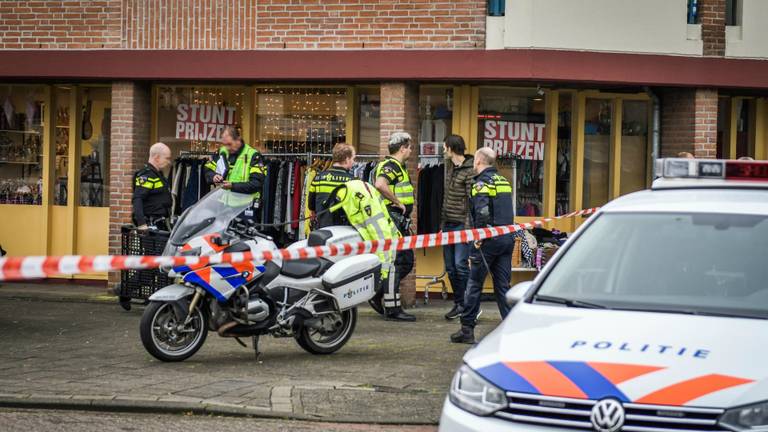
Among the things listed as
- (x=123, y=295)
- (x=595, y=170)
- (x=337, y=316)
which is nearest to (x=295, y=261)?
(x=337, y=316)

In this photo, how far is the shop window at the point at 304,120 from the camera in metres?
16.5

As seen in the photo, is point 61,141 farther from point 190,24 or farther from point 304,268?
point 304,268

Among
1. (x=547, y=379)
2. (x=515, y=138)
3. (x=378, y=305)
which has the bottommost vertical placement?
(x=378, y=305)

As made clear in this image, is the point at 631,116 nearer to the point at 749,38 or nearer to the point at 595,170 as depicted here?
the point at 595,170

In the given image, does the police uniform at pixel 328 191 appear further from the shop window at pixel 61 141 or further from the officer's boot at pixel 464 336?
the shop window at pixel 61 141

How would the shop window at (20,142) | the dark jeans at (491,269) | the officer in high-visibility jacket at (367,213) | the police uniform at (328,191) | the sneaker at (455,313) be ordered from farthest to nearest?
the shop window at (20,142) → the sneaker at (455,313) → the police uniform at (328,191) → the officer in high-visibility jacket at (367,213) → the dark jeans at (491,269)

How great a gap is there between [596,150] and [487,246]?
573 centimetres

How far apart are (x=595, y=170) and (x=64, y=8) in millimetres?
7522

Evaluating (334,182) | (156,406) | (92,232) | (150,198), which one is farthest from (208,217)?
(92,232)

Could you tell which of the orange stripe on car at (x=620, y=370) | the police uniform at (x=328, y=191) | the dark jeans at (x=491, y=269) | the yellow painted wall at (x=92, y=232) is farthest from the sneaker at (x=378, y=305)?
the orange stripe on car at (x=620, y=370)

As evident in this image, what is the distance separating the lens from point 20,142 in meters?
17.6

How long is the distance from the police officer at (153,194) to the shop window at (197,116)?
8.58ft

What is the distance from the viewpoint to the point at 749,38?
15.5 m

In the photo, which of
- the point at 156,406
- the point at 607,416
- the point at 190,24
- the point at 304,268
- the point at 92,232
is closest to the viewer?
the point at 607,416
